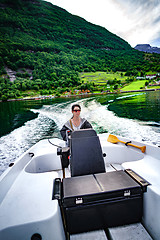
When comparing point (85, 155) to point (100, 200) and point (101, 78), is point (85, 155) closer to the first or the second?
point (100, 200)

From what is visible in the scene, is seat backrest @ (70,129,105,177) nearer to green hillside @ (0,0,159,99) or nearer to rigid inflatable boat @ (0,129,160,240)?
rigid inflatable boat @ (0,129,160,240)

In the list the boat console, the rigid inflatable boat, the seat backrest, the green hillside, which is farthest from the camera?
the green hillside

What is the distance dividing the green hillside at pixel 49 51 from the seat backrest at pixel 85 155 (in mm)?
56544

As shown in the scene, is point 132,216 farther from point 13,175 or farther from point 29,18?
point 29,18

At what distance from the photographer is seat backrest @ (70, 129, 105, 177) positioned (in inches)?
70.7

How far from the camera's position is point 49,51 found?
124 meters

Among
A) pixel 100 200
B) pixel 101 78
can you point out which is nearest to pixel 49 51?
pixel 101 78

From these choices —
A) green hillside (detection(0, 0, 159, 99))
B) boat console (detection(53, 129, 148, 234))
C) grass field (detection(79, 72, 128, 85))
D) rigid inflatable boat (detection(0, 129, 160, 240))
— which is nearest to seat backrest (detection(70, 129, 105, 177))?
rigid inflatable boat (detection(0, 129, 160, 240))

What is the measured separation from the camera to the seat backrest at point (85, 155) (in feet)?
5.89

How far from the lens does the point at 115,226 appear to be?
146 cm

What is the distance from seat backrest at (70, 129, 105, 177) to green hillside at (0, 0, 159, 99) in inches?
2226

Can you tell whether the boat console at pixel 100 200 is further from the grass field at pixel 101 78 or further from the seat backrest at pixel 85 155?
the grass field at pixel 101 78

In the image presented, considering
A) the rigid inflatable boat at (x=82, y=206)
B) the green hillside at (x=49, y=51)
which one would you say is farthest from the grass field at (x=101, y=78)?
the rigid inflatable boat at (x=82, y=206)

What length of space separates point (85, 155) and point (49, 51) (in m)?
143
